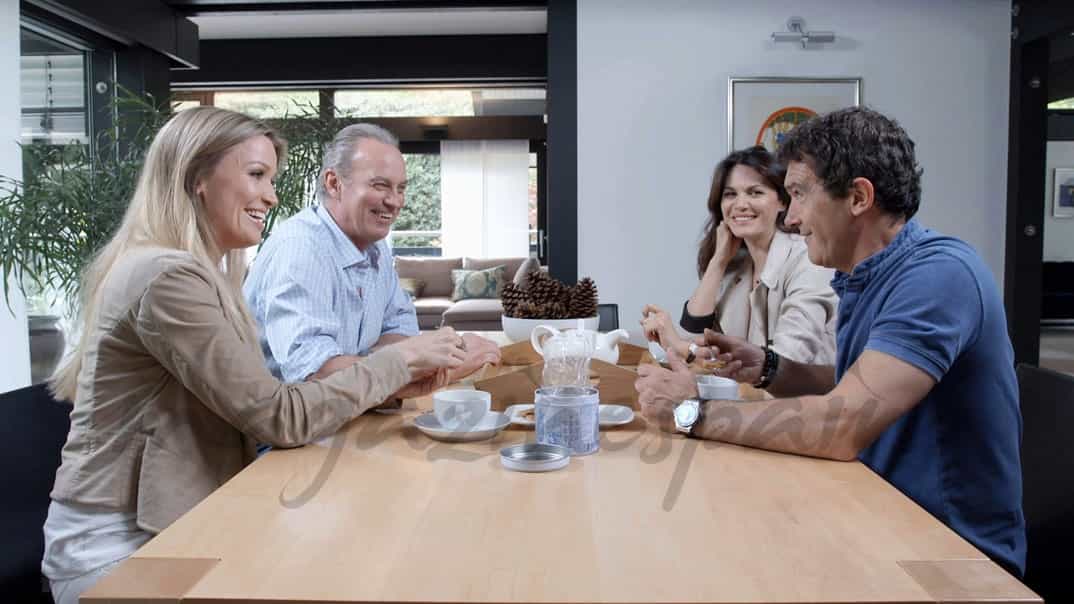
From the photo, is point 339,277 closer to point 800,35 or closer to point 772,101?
point 772,101

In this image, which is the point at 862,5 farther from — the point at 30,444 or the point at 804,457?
the point at 30,444

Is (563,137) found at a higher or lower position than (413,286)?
higher


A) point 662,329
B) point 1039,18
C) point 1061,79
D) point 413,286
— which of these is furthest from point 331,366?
point 1061,79

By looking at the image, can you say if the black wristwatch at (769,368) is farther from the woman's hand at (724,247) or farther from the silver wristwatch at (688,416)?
the woman's hand at (724,247)

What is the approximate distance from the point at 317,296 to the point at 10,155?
2.59m

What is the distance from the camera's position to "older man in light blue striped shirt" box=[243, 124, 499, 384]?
1894 millimetres

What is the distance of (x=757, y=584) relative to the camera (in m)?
0.86

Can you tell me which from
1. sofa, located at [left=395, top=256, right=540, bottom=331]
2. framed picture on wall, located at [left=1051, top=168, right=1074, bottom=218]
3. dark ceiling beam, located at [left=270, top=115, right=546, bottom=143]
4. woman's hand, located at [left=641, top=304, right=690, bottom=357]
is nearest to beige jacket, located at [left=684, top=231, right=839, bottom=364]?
woman's hand, located at [left=641, top=304, right=690, bottom=357]

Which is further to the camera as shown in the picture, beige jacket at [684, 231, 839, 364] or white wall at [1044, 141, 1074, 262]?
white wall at [1044, 141, 1074, 262]

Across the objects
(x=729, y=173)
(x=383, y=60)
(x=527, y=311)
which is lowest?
(x=527, y=311)

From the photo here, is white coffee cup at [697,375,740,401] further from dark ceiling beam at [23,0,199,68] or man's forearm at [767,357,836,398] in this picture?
dark ceiling beam at [23,0,199,68]

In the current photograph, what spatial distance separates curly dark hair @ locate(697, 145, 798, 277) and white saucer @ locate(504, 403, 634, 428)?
4.11 ft

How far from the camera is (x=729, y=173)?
9.65ft

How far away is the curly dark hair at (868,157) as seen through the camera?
4.89 ft
